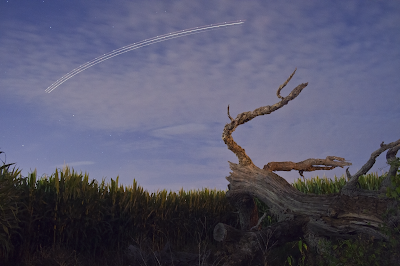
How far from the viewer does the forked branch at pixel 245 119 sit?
37.8 ft

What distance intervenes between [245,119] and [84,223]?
6286 mm

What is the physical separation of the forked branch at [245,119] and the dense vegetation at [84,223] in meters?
1.97

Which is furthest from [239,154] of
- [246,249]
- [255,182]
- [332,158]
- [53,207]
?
[53,207]

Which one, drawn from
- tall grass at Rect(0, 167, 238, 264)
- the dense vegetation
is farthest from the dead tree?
tall grass at Rect(0, 167, 238, 264)

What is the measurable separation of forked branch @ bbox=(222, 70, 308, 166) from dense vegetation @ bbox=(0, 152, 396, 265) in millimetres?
1966

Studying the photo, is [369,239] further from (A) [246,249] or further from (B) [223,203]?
(B) [223,203]

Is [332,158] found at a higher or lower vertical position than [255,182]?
higher

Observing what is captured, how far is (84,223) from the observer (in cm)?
1076

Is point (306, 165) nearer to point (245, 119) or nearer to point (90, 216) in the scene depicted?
point (245, 119)

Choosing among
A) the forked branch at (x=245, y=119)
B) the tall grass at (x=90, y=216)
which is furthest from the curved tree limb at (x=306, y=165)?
the tall grass at (x=90, y=216)

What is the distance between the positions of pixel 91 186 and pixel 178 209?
3.78 m

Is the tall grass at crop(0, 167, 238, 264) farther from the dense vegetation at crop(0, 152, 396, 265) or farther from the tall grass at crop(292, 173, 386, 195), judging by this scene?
the tall grass at crop(292, 173, 386, 195)

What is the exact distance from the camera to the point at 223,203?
51.1ft

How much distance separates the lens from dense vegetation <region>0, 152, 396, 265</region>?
30.6ft
